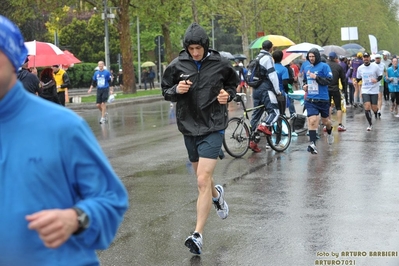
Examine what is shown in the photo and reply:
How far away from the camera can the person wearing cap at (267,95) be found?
13.5 m

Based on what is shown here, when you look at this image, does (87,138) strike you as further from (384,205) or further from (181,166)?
(181,166)

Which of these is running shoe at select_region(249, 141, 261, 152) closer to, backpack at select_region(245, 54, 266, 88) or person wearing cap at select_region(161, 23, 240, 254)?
backpack at select_region(245, 54, 266, 88)

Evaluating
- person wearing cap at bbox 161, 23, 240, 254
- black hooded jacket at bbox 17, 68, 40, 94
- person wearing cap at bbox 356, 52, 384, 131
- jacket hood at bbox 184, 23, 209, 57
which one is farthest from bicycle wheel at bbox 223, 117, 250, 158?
jacket hood at bbox 184, 23, 209, 57

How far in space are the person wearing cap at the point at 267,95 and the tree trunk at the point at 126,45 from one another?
2570cm

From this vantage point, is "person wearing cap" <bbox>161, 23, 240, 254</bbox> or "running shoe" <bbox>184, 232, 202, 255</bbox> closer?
"running shoe" <bbox>184, 232, 202, 255</bbox>

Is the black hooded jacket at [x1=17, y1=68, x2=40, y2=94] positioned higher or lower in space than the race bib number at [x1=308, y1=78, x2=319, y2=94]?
higher

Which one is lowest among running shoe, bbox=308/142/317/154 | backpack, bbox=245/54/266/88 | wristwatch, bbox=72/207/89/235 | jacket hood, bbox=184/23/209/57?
running shoe, bbox=308/142/317/154

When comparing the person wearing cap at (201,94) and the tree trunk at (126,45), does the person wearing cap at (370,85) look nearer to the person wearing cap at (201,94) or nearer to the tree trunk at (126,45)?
the person wearing cap at (201,94)

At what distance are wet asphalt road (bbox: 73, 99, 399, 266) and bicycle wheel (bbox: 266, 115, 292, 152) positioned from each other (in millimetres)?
179

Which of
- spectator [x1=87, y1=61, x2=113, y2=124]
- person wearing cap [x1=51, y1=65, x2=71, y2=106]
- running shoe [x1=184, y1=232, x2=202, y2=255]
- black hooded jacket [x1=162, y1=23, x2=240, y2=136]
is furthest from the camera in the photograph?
spectator [x1=87, y1=61, x2=113, y2=124]

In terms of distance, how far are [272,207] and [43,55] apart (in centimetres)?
1235

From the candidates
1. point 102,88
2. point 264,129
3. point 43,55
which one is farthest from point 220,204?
point 102,88

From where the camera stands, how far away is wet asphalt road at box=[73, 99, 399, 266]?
650 cm

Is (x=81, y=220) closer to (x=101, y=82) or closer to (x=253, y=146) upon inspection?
(x=253, y=146)
